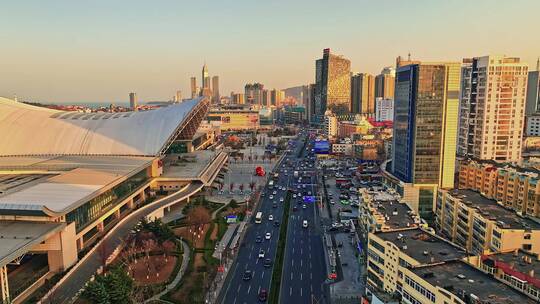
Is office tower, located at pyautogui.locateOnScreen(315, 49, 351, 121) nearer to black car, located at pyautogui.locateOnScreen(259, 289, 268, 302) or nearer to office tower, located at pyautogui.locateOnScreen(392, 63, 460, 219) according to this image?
office tower, located at pyautogui.locateOnScreen(392, 63, 460, 219)

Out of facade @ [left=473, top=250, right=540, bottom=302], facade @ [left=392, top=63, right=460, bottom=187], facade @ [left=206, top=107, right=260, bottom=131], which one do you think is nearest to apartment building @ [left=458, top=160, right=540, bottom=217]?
facade @ [left=392, top=63, right=460, bottom=187]

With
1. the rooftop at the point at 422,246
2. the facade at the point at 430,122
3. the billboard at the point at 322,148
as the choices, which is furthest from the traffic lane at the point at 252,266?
the billboard at the point at 322,148

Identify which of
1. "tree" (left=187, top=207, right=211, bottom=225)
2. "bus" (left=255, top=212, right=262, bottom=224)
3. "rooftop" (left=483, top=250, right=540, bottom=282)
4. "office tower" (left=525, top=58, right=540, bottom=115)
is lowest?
"bus" (left=255, top=212, right=262, bottom=224)

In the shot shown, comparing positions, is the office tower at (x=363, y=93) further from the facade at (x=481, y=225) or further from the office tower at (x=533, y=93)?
the facade at (x=481, y=225)

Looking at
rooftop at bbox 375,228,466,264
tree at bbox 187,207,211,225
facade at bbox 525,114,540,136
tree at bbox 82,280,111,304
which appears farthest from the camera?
facade at bbox 525,114,540,136

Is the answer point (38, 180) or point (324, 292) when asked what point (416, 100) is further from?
point (38, 180)

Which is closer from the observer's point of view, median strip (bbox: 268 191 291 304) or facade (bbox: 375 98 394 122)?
median strip (bbox: 268 191 291 304)

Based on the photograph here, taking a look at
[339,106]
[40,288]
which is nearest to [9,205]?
[40,288]
